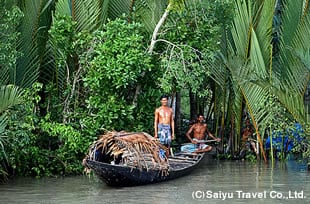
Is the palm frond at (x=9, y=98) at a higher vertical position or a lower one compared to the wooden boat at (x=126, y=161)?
higher

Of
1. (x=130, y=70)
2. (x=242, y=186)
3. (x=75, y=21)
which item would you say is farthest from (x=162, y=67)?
(x=242, y=186)

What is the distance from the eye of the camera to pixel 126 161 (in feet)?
33.6

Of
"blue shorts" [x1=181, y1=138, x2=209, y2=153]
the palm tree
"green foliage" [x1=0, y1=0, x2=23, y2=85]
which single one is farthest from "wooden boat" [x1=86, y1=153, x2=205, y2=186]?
the palm tree

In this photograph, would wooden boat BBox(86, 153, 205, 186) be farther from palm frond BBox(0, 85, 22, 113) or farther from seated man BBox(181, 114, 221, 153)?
seated man BBox(181, 114, 221, 153)

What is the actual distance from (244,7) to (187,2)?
53.3 inches

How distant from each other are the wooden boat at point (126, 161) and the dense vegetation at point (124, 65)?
1269 mm

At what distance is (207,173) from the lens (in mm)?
12688

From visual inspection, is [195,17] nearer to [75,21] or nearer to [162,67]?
[162,67]

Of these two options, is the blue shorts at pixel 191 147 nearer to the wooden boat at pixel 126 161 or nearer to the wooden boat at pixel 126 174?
the wooden boat at pixel 126 174

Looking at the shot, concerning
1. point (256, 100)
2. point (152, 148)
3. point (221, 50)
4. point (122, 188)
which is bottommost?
point (122, 188)

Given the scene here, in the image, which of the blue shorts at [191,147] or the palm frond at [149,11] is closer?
the palm frond at [149,11]

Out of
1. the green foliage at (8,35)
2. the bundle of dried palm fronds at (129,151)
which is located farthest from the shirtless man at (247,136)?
the green foliage at (8,35)

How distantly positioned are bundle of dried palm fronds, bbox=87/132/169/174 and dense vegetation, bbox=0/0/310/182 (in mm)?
1224

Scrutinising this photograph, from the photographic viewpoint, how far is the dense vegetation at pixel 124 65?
38.2ft
